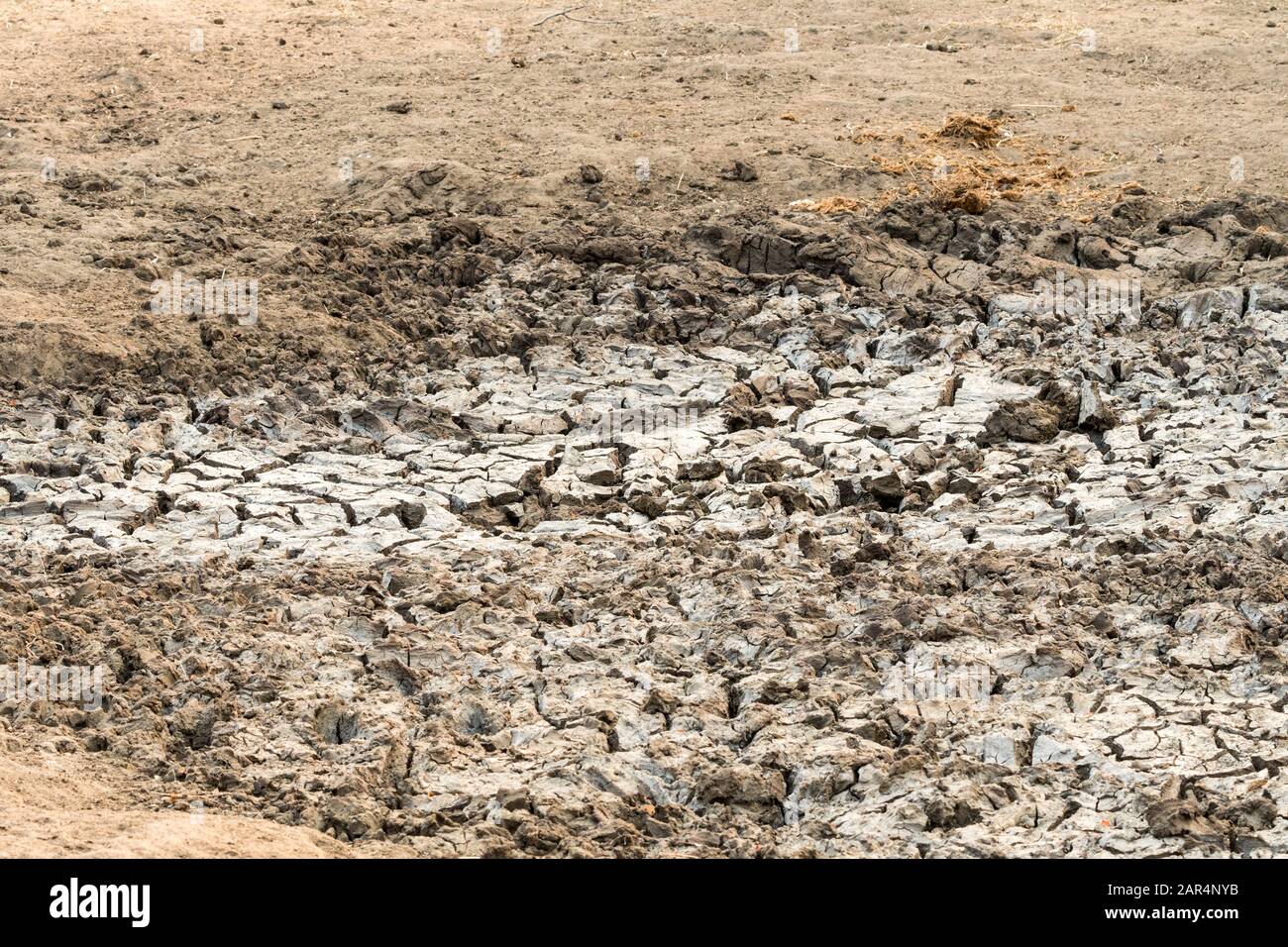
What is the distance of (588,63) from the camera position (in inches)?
392

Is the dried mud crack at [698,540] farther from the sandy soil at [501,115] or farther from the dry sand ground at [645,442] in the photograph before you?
the sandy soil at [501,115]

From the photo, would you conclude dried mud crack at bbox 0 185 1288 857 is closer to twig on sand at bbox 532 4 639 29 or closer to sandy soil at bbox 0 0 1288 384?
sandy soil at bbox 0 0 1288 384

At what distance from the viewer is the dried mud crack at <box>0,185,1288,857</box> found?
13.5ft

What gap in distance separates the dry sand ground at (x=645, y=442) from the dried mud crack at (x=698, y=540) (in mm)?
20

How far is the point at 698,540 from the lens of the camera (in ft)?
17.9

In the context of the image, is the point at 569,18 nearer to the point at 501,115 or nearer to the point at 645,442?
the point at 501,115

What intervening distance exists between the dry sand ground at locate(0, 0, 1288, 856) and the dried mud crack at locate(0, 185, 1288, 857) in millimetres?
20

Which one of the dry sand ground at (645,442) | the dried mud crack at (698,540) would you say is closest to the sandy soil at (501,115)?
the dry sand ground at (645,442)

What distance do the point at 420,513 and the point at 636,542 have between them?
882 millimetres

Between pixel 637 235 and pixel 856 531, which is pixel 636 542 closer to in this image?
pixel 856 531

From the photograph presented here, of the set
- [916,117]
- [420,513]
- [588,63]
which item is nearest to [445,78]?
[588,63]

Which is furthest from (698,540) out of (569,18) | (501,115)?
(569,18)

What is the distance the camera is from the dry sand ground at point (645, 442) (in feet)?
13.6

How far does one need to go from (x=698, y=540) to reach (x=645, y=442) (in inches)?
35.8
